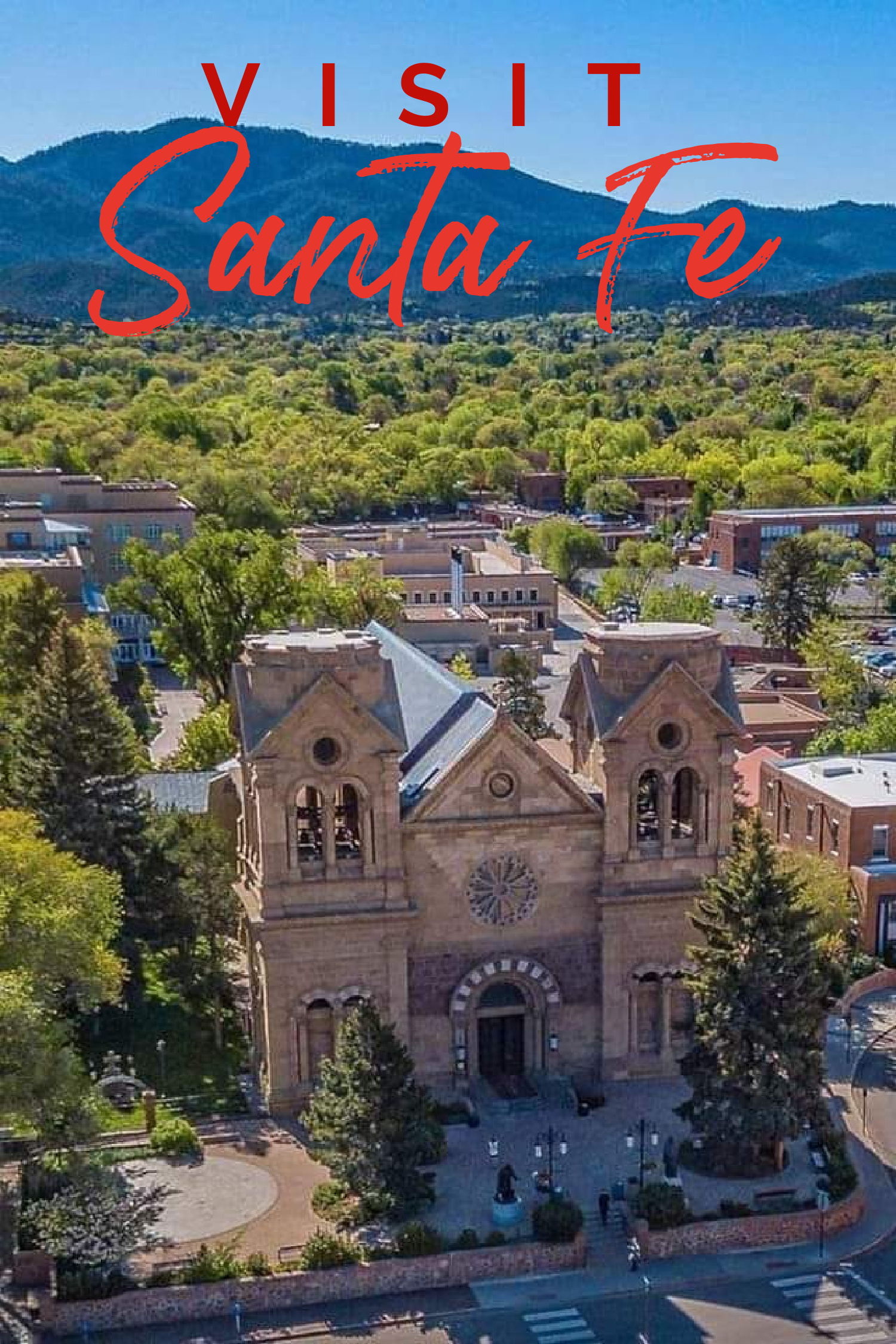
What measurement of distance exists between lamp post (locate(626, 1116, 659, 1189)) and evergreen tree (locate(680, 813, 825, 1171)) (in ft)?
4.88

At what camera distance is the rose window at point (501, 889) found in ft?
147

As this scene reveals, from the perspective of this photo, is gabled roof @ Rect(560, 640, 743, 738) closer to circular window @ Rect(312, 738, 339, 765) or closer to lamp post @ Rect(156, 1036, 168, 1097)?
circular window @ Rect(312, 738, 339, 765)

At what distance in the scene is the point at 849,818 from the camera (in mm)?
59000

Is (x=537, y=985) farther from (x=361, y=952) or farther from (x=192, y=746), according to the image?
(x=192, y=746)

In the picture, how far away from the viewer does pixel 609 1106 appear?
4478cm

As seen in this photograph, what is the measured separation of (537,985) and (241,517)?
98078mm

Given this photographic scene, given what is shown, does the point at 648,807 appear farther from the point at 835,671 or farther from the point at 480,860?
the point at 835,671

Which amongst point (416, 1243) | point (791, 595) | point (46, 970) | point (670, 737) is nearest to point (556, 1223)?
point (416, 1243)

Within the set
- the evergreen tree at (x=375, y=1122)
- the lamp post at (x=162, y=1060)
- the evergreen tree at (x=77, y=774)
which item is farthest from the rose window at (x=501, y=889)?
the evergreen tree at (x=77, y=774)

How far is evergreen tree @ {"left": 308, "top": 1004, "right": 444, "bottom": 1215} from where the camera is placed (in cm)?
3769

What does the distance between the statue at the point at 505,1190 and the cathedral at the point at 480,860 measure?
649 centimetres

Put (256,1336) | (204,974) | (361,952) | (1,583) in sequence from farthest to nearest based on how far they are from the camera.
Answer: (1,583), (204,974), (361,952), (256,1336)

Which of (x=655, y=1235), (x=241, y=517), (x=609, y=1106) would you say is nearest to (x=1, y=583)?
(x=609, y=1106)

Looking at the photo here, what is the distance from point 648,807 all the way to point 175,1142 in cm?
1784
